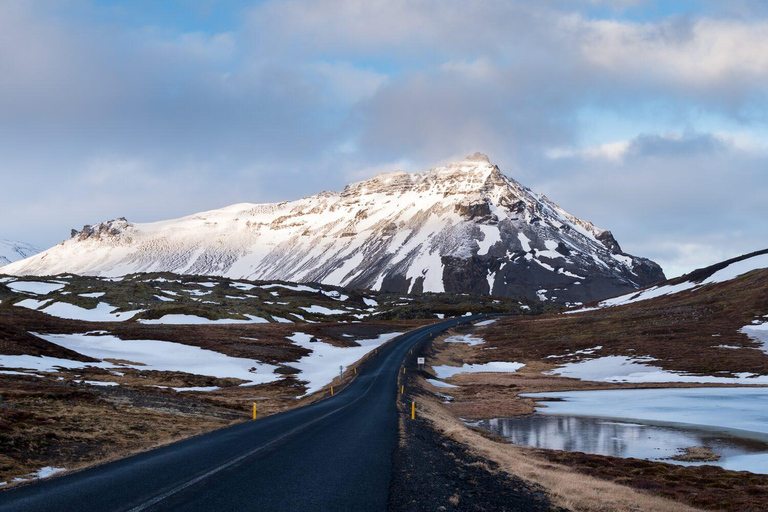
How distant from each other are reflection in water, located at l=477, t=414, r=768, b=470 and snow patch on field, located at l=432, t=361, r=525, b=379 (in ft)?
116

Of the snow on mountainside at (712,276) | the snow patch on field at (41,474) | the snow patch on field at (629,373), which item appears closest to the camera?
the snow patch on field at (41,474)

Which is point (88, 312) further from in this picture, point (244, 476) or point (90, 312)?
point (244, 476)

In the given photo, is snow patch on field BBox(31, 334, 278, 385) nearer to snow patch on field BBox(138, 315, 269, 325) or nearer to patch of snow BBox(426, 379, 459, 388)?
patch of snow BBox(426, 379, 459, 388)

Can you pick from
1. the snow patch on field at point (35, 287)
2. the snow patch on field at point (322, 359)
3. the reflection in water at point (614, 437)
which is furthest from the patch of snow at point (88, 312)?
the reflection in water at point (614, 437)

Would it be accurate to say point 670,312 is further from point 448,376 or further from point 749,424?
point 749,424

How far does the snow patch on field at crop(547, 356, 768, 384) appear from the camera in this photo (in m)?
51.4

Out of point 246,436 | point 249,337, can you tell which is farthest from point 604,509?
point 249,337

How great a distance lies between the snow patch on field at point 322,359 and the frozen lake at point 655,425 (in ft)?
82.2

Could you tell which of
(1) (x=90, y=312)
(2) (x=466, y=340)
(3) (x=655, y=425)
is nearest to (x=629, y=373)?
(3) (x=655, y=425)

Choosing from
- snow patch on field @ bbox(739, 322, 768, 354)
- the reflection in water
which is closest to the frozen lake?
the reflection in water

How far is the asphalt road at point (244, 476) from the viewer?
11.4m

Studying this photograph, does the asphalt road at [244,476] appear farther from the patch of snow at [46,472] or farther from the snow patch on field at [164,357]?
the snow patch on field at [164,357]

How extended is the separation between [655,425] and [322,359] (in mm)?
53378

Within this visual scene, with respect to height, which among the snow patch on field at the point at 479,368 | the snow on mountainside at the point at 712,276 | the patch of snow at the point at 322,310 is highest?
the snow on mountainside at the point at 712,276
